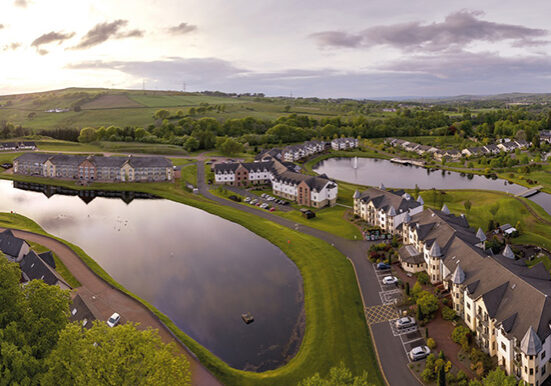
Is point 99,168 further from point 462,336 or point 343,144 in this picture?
point 462,336

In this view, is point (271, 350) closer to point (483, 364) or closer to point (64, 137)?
point (483, 364)

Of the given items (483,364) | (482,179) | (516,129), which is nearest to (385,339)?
(483,364)

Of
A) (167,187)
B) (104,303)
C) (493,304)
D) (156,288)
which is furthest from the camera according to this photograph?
(167,187)

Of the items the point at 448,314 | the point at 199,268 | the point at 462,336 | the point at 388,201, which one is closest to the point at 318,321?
the point at 448,314

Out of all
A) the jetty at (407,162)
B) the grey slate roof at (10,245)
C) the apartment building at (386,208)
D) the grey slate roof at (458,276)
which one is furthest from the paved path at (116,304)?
the jetty at (407,162)

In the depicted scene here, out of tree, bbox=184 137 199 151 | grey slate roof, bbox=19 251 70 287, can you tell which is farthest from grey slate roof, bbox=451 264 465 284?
tree, bbox=184 137 199 151

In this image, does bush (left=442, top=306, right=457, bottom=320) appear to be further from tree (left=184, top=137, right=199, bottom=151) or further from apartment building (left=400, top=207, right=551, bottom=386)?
tree (left=184, top=137, right=199, bottom=151)
